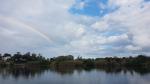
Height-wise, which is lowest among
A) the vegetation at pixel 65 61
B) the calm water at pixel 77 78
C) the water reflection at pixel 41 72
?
the calm water at pixel 77 78

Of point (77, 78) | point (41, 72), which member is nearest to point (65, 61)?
point (41, 72)

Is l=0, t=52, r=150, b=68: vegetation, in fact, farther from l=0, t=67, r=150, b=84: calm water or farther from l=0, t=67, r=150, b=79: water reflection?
l=0, t=67, r=150, b=84: calm water

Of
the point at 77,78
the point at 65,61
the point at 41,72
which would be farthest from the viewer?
the point at 65,61

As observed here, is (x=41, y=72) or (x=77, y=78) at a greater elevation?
(x=41, y=72)

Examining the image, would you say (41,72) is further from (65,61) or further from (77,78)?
(65,61)

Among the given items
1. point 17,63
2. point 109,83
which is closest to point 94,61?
point 17,63

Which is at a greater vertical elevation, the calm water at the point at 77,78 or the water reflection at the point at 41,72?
the water reflection at the point at 41,72

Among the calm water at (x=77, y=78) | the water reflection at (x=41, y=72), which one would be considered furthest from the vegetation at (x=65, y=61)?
the calm water at (x=77, y=78)

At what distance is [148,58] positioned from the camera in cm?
11006

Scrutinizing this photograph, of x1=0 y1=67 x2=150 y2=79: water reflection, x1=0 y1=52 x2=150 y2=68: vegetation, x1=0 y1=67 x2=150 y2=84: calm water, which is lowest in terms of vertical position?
x1=0 y1=67 x2=150 y2=84: calm water

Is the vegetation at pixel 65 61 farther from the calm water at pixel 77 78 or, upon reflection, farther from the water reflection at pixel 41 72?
the calm water at pixel 77 78

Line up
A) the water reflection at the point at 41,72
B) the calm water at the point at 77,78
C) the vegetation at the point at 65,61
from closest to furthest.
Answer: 1. the calm water at the point at 77,78
2. the water reflection at the point at 41,72
3. the vegetation at the point at 65,61

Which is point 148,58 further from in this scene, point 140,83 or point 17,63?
point 140,83

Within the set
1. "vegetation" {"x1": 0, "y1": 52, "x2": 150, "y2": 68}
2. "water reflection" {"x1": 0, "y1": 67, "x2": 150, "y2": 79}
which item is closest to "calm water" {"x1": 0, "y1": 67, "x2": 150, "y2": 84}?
"water reflection" {"x1": 0, "y1": 67, "x2": 150, "y2": 79}
